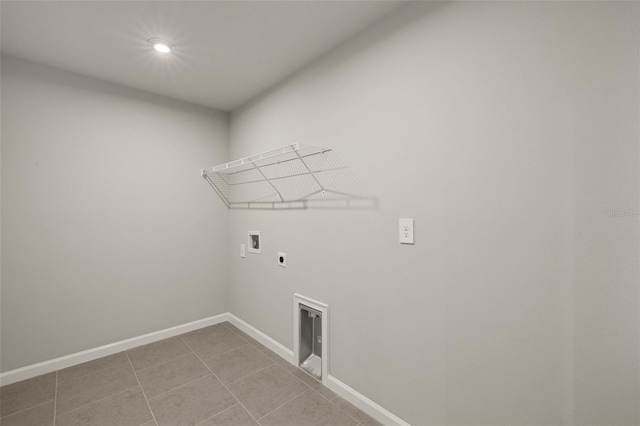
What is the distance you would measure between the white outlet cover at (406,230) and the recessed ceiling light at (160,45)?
2.01m

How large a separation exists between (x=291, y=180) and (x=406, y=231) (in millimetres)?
1132

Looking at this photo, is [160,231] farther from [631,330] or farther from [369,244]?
[631,330]

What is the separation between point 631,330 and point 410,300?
0.82m

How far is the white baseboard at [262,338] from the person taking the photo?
2338 millimetres

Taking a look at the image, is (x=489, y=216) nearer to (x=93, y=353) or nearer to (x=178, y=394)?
(x=178, y=394)

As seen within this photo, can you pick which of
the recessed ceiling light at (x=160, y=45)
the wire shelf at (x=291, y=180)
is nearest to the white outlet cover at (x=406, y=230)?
the wire shelf at (x=291, y=180)

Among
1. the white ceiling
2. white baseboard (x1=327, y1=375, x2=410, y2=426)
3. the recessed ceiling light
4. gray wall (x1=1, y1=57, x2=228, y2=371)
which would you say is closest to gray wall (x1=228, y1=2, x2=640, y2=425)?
white baseboard (x1=327, y1=375, x2=410, y2=426)

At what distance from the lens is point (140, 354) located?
2.46m

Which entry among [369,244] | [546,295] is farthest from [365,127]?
[546,295]

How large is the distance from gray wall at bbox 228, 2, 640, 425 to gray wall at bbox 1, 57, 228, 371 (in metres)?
1.70

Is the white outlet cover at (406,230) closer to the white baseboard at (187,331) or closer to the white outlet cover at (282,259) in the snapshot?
the white baseboard at (187,331)

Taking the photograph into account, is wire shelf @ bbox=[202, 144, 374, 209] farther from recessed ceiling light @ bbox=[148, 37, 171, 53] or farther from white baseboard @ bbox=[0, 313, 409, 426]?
white baseboard @ bbox=[0, 313, 409, 426]

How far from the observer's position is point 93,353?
2365mm

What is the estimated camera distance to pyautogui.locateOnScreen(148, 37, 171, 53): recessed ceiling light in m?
1.87
